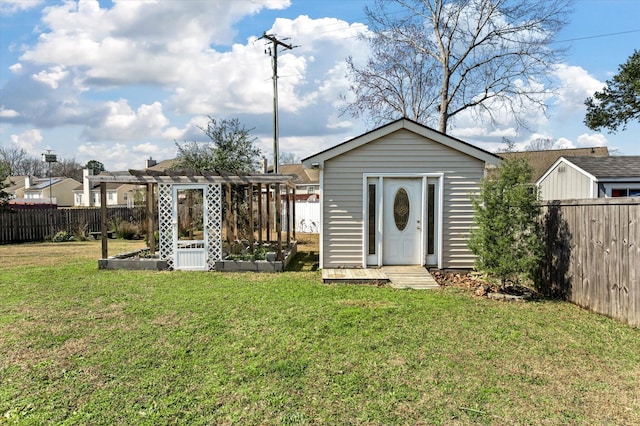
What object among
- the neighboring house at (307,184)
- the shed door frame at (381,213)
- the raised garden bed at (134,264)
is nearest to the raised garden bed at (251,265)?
the raised garden bed at (134,264)

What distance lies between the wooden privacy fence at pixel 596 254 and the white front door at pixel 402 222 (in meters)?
2.60

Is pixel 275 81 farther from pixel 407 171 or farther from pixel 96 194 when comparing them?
pixel 96 194

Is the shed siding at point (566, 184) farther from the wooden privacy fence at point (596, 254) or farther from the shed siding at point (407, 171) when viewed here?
the wooden privacy fence at point (596, 254)

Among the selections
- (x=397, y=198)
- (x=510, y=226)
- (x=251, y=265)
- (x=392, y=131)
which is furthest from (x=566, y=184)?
(x=251, y=265)

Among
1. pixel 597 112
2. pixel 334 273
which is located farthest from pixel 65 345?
pixel 597 112

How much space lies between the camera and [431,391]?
12.1 ft

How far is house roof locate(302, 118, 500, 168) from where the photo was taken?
9164 millimetres

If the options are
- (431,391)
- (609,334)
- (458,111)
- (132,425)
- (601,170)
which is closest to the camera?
(132,425)

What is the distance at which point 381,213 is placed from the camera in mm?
9391

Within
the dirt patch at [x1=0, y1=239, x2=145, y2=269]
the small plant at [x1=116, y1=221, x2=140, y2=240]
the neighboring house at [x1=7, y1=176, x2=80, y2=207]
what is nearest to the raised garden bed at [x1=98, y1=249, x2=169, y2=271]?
the dirt patch at [x1=0, y1=239, x2=145, y2=269]

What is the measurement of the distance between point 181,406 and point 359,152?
6.91 metres

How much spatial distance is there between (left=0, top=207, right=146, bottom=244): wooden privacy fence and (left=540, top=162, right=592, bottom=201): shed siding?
1746cm

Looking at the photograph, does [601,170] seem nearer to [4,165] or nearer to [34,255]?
[34,255]

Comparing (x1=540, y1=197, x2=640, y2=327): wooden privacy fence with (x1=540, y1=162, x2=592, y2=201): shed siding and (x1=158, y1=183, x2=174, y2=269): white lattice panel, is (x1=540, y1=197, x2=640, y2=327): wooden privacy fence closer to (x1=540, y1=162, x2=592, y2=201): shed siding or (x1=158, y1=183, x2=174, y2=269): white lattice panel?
(x1=158, y1=183, x2=174, y2=269): white lattice panel
